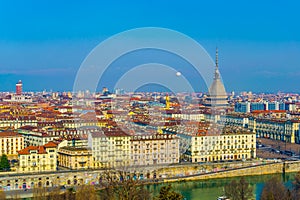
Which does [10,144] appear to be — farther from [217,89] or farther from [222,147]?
[217,89]

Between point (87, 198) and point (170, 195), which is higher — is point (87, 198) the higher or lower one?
the lower one

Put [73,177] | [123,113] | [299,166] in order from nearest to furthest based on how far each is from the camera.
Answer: [73,177] → [299,166] → [123,113]

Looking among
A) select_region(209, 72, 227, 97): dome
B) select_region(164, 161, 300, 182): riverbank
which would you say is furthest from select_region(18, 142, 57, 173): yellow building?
select_region(209, 72, 227, 97): dome

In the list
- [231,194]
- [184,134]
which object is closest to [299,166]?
[184,134]

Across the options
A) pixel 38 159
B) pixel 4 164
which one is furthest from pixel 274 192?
pixel 4 164

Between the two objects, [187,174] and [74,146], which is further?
[74,146]

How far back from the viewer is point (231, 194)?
21.6 feet

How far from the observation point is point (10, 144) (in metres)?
10.5

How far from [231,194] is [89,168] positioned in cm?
281

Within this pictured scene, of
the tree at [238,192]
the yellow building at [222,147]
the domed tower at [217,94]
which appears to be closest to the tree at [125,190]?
the tree at [238,192]

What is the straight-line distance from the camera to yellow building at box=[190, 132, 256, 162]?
32.5 ft

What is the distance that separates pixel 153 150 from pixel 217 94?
10.3 m

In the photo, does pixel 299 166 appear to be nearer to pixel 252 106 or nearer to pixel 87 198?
pixel 87 198

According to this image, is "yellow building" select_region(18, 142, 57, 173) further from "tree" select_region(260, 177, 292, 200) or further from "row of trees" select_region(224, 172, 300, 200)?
"tree" select_region(260, 177, 292, 200)
